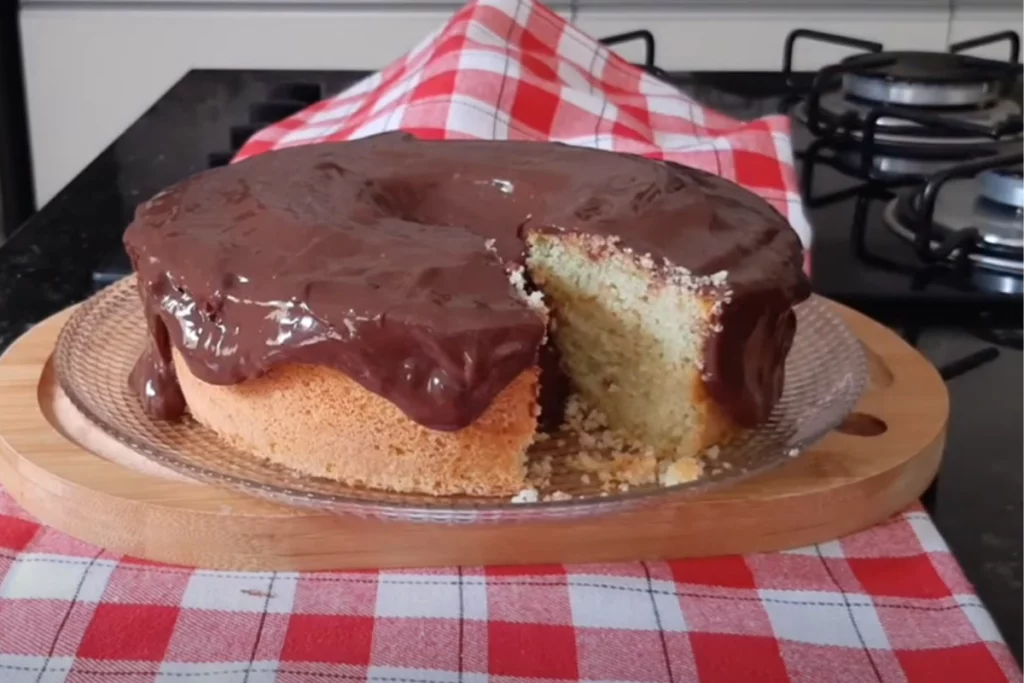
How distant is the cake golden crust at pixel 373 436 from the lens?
0.87 m

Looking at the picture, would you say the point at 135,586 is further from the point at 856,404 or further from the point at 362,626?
the point at 856,404

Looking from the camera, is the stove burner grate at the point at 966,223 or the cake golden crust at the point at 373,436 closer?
the cake golden crust at the point at 373,436

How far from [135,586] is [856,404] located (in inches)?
22.9

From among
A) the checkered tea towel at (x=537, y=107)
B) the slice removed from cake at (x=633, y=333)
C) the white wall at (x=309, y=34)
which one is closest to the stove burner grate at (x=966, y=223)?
the checkered tea towel at (x=537, y=107)

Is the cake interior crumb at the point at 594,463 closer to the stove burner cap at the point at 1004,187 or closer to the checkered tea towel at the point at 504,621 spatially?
the checkered tea towel at the point at 504,621

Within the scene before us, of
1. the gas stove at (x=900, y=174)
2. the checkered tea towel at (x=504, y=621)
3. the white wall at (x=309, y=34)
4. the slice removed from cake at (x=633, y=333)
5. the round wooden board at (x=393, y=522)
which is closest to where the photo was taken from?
the checkered tea towel at (x=504, y=621)

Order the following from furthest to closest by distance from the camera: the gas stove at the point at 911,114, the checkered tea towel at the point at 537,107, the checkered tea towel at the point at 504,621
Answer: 1. the gas stove at the point at 911,114
2. the checkered tea towel at the point at 537,107
3. the checkered tea towel at the point at 504,621

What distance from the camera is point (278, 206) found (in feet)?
3.19

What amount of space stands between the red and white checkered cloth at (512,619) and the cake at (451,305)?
0.12 metres

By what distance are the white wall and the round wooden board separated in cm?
173

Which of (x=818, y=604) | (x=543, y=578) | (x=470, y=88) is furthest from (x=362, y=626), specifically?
(x=470, y=88)

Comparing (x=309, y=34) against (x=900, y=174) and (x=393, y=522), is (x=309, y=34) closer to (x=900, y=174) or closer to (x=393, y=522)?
(x=900, y=174)

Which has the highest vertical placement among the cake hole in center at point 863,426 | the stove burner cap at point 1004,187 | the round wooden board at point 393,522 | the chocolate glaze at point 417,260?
the chocolate glaze at point 417,260

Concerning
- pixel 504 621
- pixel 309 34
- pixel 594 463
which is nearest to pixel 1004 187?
pixel 594 463
